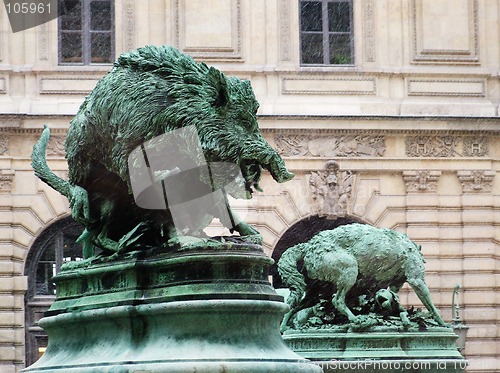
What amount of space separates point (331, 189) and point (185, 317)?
22.5 m

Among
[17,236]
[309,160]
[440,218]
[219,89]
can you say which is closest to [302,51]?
[309,160]

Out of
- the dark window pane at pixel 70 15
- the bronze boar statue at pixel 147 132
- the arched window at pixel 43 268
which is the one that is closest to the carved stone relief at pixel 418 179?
the arched window at pixel 43 268

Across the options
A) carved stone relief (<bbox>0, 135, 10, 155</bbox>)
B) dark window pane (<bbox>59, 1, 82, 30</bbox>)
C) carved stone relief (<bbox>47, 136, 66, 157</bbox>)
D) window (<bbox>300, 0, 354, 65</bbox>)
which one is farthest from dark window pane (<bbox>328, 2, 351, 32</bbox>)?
carved stone relief (<bbox>0, 135, 10, 155</bbox>)

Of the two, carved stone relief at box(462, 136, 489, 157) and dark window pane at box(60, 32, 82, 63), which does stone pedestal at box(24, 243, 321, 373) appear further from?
carved stone relief at box(462, 136, 489, 157)

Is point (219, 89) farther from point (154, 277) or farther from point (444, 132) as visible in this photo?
point (444, 132)

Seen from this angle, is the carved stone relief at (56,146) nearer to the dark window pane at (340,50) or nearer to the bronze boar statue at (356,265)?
the dark window pane at (340,50)

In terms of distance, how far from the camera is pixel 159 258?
754cm

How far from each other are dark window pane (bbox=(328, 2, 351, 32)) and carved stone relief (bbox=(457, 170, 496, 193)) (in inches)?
144

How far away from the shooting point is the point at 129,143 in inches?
309

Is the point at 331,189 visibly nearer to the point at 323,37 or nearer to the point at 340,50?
the point at 340,50

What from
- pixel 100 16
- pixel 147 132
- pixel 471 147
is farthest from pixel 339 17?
pixel 147 132

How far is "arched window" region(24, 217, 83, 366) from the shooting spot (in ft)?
93.8

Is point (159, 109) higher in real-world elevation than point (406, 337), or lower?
higher

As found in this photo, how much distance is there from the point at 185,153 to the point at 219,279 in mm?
785
